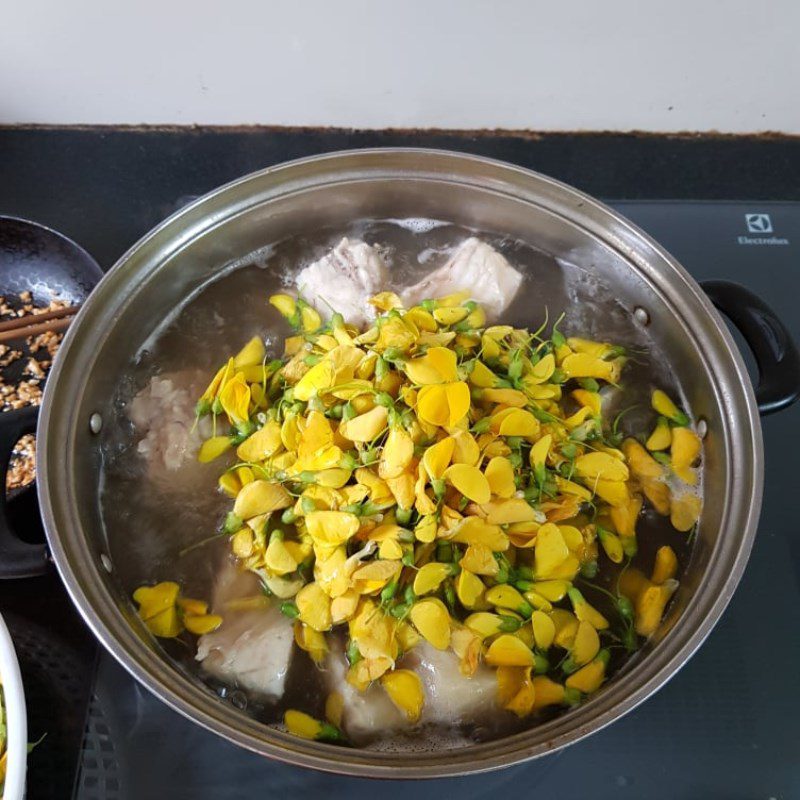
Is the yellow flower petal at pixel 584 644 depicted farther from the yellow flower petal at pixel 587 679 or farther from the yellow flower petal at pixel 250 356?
the yellow flower petal at pixel 250 356

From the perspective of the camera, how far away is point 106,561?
800mm

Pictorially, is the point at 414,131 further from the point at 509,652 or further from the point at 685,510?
the point at 509,652

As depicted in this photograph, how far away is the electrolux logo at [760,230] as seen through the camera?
118 centimetres

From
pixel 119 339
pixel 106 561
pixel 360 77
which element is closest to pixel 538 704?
pixel 106 561

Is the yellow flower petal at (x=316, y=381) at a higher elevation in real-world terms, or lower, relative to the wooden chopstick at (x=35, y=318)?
lower

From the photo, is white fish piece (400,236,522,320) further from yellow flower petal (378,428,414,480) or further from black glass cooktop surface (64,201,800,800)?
black glass cooktop surface (64,201,800,800)

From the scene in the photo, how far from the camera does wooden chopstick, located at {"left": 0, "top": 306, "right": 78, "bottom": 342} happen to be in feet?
3.38

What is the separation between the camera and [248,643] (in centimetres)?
77

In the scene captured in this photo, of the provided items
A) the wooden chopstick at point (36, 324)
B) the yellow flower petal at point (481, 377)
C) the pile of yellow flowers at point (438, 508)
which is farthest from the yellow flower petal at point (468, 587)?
the wooden chopstick at point (36, 324)

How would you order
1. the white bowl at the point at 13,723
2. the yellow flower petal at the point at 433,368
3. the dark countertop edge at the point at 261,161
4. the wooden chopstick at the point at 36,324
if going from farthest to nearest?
1. the dark countertop edge at the point at 261,161
2. the wooden chopstick at the point at 36,324
3. the yellow flower petal at the point at 433,368
4. the white bowl at the point at 13,723

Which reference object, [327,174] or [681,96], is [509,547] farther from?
[681,96]

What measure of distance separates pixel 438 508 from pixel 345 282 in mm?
384

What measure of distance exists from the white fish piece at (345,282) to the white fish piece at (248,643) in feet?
1.22

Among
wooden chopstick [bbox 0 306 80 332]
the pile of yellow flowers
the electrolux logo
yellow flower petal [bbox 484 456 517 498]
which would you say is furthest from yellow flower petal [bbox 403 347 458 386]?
the electrolux logo
